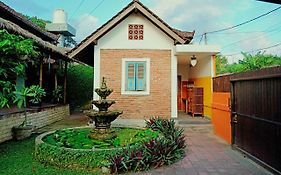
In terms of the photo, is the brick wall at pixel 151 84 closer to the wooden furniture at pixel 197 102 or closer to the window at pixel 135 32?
the window at pixel 135 32

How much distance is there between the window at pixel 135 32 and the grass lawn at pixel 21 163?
629 cm

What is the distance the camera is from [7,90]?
21.1 feet

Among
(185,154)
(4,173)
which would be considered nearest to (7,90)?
(4,173)

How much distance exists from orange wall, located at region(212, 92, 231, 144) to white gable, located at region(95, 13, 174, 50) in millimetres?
3477

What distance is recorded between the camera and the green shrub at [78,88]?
20.5 metres

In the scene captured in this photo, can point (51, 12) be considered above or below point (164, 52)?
above

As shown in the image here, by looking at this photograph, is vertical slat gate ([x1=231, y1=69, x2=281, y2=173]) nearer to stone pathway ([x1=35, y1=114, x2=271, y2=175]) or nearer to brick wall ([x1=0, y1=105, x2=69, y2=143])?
stone pathway ([x1=35, y1=114, x2=271, y2=175])

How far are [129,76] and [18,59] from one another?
19.3ft

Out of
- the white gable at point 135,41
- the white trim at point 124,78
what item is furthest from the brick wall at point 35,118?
the white gable at point 135,41

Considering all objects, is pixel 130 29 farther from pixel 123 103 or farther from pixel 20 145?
pixel 20 145

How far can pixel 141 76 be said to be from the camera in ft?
40.2

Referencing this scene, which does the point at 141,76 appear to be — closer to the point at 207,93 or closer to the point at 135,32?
the point at 135,32

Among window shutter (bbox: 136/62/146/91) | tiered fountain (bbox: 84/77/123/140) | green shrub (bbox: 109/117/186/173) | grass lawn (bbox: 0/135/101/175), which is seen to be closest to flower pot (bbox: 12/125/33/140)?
grass lawn (bbox: 0/135/101/175)

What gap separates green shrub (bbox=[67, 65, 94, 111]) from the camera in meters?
20.5
